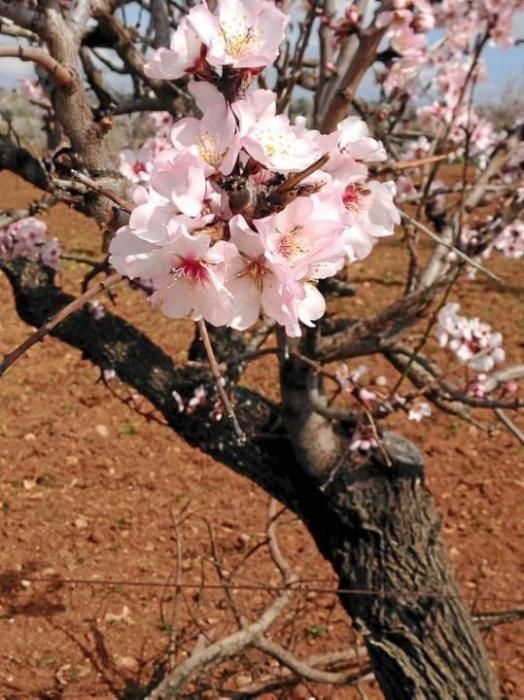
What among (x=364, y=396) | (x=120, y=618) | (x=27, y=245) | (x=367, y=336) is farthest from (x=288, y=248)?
(x=120, y=618)

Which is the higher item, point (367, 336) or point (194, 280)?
point (194, 280)

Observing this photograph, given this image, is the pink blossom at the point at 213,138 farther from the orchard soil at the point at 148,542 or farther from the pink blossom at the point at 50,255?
the pink blossom at the point at 50,255

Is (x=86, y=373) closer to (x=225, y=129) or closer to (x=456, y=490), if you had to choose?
(x=456, y=490)

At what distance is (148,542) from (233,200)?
3.01 m

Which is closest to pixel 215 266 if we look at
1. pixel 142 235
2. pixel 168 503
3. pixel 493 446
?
pixel 142 235

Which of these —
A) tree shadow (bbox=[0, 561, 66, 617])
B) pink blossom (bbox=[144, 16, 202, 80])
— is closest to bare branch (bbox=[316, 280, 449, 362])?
pink blossom (bbox=[144, 16, 202, 80])

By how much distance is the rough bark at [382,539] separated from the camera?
6.75 feet

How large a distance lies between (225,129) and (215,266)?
4.8 inches

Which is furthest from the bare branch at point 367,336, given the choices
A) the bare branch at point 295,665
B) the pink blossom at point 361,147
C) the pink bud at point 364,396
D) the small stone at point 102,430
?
the small stone at point 102,430

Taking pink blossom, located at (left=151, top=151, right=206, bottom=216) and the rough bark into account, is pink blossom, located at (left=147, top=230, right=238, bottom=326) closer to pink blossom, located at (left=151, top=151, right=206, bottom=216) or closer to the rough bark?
pink blossom, located at (left=151, top=151, right=206, bottom=216)

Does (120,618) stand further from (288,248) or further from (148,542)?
(288,248)

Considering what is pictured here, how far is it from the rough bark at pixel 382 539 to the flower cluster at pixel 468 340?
57cm

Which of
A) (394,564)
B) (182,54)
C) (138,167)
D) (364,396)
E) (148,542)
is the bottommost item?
(148,542)

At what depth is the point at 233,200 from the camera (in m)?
0.72
